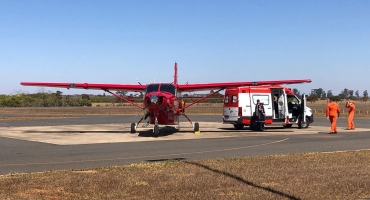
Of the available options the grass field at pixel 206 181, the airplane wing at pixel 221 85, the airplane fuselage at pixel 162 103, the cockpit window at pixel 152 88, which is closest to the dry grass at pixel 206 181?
the grass field at pixel 206 181

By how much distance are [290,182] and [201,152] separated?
5815 millimetres

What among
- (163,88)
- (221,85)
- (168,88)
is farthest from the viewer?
(221,85)

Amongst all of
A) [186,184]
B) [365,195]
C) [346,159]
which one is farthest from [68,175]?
[346,159]

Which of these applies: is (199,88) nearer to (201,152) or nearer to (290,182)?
(201,152)

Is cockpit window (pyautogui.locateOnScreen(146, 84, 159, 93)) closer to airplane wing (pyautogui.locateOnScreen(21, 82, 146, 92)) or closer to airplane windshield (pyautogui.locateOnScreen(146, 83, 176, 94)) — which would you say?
airplane windshield (pyautogui.locateOnScreen(146, 83, 176, 94))

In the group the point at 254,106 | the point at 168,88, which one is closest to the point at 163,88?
the point at 168,88

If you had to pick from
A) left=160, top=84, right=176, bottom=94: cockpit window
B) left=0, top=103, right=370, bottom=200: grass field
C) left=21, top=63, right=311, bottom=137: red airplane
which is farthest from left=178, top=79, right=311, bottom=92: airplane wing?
left=0, top=103, right=370, bottom=200: grass field

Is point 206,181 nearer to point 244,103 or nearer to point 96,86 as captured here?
point 244,103

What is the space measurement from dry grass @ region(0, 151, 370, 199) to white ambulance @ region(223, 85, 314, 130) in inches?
518

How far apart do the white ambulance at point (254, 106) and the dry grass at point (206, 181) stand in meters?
13.2

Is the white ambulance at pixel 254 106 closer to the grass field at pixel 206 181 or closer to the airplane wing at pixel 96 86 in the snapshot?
the airplane wing at pixel 96 86

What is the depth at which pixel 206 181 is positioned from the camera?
8.42 meters

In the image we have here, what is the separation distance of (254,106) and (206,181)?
53.0ft

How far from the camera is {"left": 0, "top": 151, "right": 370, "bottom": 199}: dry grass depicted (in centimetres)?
731
